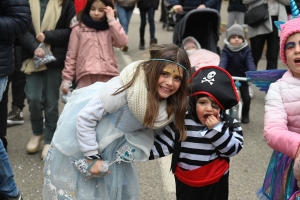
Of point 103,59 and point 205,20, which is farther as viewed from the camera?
point 205,20

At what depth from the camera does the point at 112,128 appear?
269 centimetres

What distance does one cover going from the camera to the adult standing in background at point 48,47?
163 inches

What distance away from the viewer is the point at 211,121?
2645 mm

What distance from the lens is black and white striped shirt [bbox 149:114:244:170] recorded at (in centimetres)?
269

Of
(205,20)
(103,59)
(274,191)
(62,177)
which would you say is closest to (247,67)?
(205,20)

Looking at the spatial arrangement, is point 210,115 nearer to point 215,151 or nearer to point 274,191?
point 215,151

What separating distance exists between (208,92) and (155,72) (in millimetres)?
352

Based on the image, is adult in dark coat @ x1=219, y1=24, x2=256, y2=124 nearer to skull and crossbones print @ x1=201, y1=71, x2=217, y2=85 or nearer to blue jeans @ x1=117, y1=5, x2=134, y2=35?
skull and crossbones print @ x1=201, y1=71, x2=217, y2=85

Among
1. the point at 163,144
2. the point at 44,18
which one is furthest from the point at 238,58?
the point at 163,144

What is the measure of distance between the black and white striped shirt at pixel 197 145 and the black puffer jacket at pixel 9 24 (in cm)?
132

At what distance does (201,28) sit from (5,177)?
11.1 ft

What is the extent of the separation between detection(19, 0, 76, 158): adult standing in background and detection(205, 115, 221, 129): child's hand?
1.98m

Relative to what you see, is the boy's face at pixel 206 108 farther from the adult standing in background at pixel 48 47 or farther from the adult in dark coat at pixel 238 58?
the adult in dark coat at pixel 238 58

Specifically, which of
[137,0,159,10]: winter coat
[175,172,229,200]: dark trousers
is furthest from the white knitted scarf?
[137,0,159,10]: winter coat
